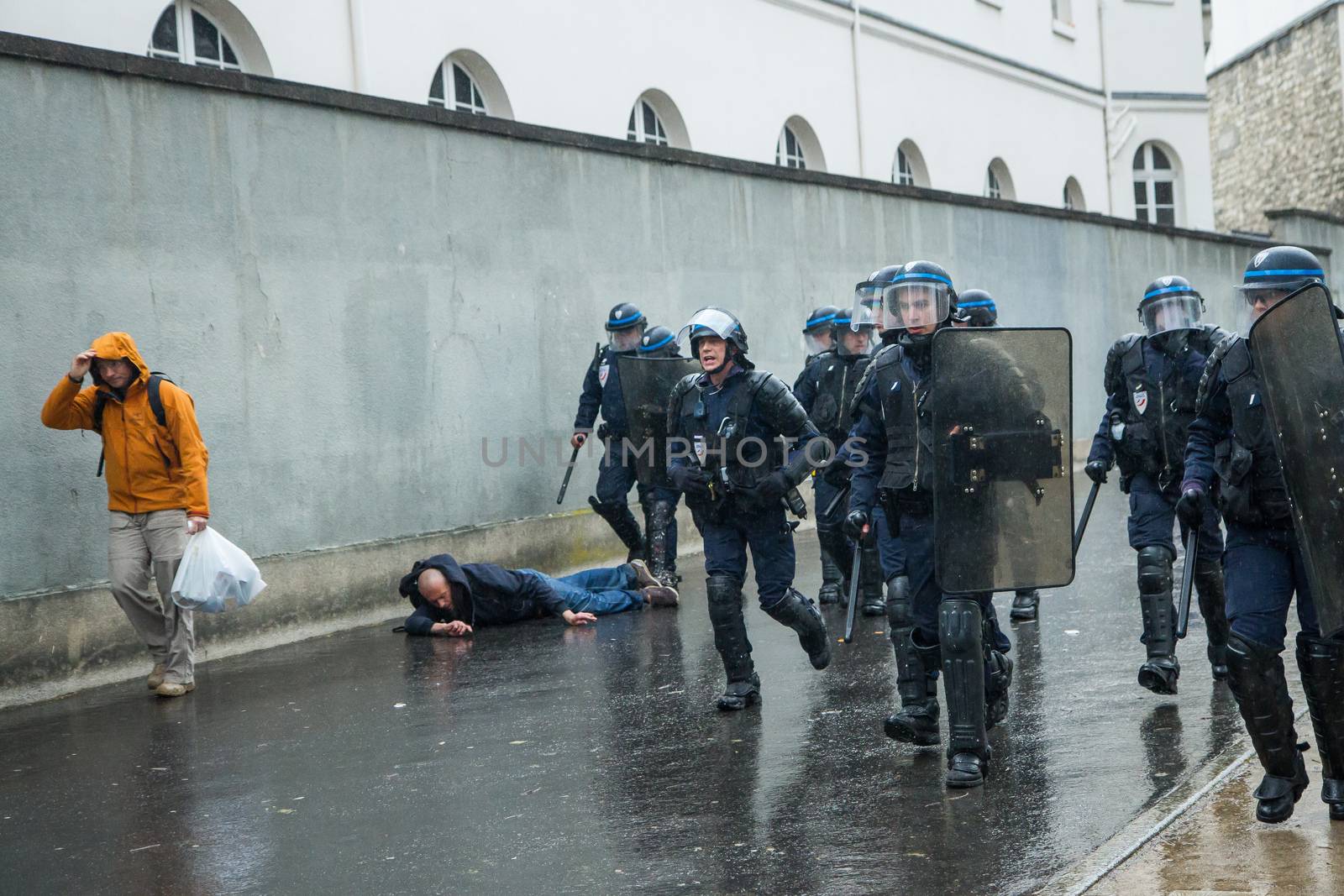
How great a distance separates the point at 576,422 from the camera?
11375mm

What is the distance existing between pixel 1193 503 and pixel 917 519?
1.05 metres

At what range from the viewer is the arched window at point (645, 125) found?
17094 millimetres

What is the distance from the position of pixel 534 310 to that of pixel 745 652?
5.53 m

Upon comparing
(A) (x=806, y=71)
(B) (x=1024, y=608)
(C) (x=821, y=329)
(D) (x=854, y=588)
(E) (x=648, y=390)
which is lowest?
(B) (x=1024, y=608)

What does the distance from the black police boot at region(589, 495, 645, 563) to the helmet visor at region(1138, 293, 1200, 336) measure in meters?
4.91

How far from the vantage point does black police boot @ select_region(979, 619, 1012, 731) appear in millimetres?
6055

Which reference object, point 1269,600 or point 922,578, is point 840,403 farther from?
point 1269,600

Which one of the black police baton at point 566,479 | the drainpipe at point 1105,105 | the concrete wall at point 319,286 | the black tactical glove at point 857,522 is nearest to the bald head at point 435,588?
the concrete wall at point 319,286

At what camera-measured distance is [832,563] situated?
1059 cm

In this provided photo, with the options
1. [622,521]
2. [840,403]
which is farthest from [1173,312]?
[622,521]

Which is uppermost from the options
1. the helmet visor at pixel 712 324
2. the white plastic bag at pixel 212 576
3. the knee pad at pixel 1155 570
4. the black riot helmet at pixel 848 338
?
the black riot helmet at pixel 848 338

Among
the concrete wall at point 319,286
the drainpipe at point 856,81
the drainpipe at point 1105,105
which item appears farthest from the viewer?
the drainpipe at point 1105,105

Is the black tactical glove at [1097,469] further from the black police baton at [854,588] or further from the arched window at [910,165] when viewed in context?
the arched window at [910,165]

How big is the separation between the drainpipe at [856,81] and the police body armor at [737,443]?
14016mm
